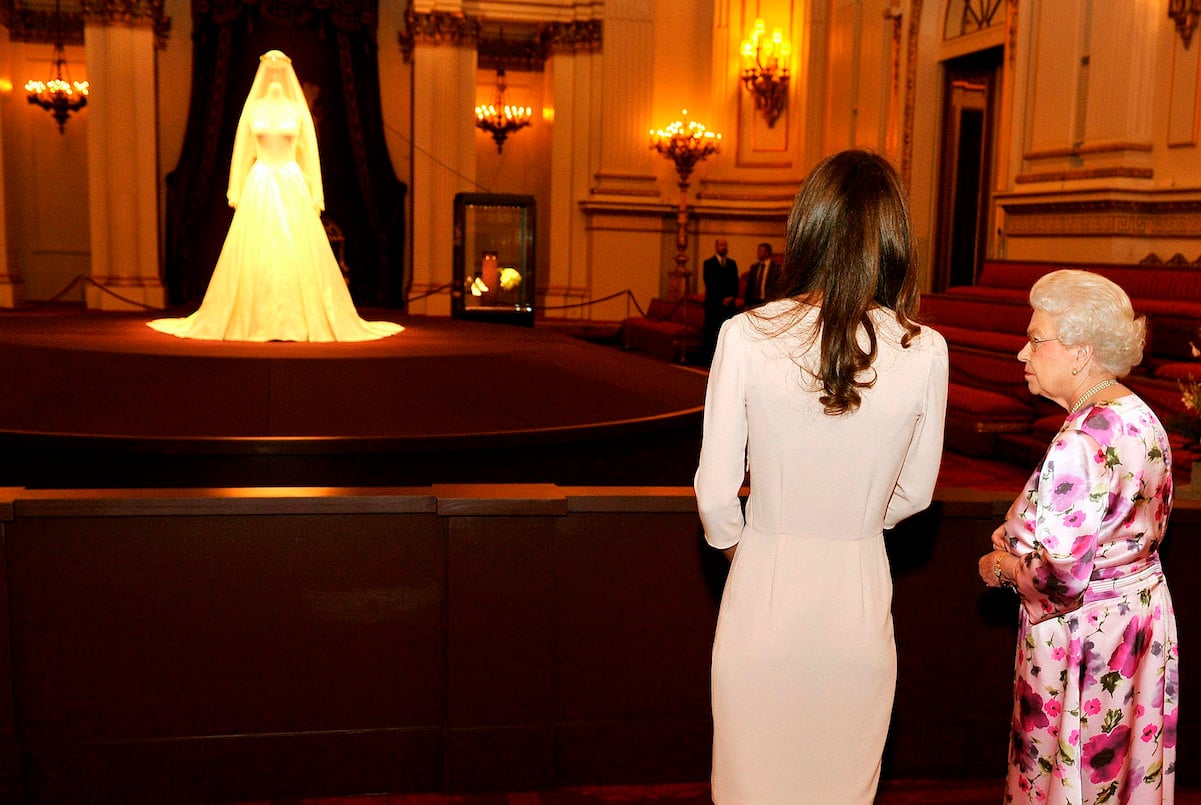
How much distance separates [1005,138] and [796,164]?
464 cm

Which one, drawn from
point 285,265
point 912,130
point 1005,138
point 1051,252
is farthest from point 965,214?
point 285,265

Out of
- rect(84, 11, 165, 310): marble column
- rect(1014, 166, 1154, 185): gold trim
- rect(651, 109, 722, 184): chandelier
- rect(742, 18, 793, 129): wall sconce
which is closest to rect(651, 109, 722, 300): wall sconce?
rect(651, 109, 722, 184): chandelier

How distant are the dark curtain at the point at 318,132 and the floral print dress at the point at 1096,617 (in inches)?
621

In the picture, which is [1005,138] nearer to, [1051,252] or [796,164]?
[1051,252]

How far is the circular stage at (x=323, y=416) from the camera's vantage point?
575 centimetres

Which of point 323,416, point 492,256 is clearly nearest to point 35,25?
point 492,256

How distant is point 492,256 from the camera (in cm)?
1338

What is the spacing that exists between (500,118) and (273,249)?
32.9ft

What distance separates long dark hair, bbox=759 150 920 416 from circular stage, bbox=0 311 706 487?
4081 mm

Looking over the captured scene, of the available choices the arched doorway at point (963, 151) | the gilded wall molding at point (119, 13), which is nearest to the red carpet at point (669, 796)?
the arched doorway at point (963, 151)

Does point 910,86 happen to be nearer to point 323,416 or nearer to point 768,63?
point 768,63

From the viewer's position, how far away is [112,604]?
3180mm

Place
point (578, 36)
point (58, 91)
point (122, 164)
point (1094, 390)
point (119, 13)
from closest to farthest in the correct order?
1. point (1094, 390)
2. point (119, 13)
3. point (122, 164)
4. point (58, 91)
5. point (578, 36)

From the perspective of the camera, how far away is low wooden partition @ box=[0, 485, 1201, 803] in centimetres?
317
